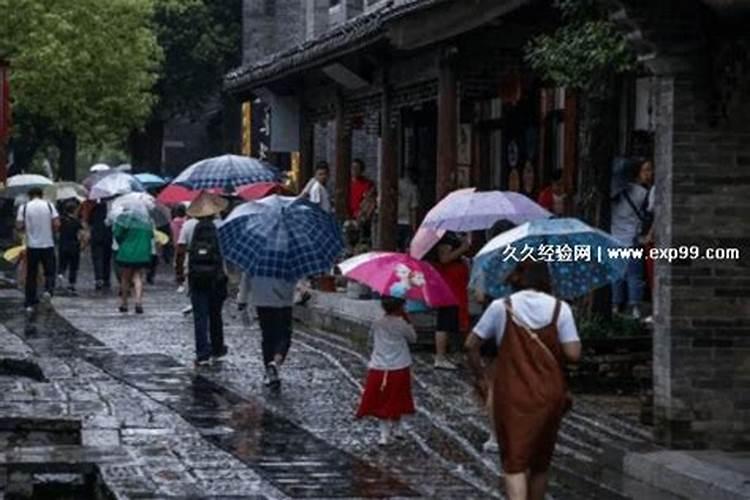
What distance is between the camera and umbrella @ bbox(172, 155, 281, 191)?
1005 inches

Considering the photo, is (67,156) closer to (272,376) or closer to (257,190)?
(257,190)

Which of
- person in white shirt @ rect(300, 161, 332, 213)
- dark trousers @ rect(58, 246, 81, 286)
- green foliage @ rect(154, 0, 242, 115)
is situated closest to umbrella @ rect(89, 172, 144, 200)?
dark trousers @ rect(58, 246, 81, 286)

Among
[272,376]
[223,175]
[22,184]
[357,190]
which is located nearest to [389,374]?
[272,376]

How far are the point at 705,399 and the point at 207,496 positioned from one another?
11.6 ft

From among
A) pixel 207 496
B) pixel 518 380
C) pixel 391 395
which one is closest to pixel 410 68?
pixel 391 395

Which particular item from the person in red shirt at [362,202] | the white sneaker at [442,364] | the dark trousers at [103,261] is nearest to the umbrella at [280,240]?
the white sneaker at [442,364]

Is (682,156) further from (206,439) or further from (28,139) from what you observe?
(28,139)

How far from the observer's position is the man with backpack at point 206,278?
20000 millimetres

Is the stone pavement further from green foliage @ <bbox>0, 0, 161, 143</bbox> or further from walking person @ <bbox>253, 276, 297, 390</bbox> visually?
green foliage @ <bbox>0, 0, 161, 143</bbox>

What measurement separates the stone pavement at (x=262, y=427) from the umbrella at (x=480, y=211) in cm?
151

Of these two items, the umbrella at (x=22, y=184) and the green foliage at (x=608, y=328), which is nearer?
the green foliage at (x=608, y=328)

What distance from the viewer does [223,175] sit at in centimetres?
2558

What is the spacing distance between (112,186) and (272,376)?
16.8 m

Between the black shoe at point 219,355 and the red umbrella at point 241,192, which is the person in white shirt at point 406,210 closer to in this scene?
the red umbrella at point 241,192
